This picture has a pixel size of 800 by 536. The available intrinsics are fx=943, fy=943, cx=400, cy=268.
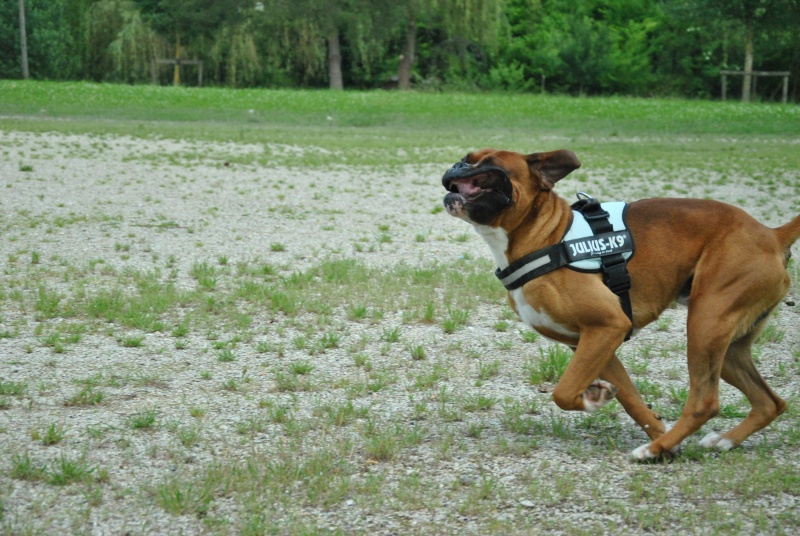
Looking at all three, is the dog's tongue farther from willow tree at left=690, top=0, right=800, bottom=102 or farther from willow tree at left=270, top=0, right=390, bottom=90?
willow tree at left=270, top=0, right=390, bottom=90

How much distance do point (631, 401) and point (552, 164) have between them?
1299 mm

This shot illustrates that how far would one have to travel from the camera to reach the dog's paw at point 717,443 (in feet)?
15.8

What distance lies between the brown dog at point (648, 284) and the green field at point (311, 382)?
0.98 feet

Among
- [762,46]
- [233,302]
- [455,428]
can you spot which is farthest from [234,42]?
[455,428]

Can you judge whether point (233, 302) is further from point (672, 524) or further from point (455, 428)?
point (672, 524)

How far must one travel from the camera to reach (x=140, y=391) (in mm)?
5785

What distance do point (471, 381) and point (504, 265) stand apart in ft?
4.74

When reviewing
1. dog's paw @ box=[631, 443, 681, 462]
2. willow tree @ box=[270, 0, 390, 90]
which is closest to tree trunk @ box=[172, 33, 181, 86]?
willow tree @ box=[270, 0, 390, 90]

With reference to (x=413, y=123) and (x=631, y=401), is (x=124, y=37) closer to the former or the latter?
(x=413, y=123)

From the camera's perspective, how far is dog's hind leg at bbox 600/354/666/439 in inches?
191

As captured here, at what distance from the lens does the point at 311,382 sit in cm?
603

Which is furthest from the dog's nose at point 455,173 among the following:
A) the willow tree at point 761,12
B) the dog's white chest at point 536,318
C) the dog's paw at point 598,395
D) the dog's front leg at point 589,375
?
the willow tree at point 761,12

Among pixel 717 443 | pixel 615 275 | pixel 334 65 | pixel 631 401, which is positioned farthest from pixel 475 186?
pixel 334 65

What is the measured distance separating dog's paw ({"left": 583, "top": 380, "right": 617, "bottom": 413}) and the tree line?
44.4 metres
